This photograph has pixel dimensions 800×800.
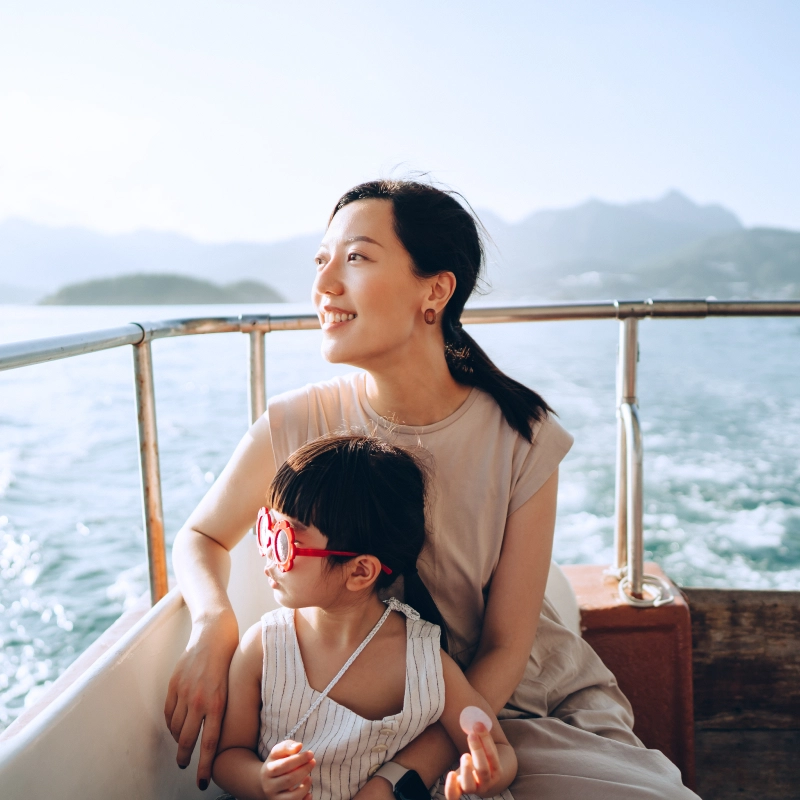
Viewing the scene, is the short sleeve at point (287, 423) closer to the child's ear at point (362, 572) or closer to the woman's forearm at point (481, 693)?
the child's ear at point (362, 572)

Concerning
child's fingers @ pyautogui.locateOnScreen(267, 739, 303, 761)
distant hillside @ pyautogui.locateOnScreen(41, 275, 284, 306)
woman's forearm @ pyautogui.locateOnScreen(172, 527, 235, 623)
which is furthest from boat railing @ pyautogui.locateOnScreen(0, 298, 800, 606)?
distant hillside @ pyautogui.locateOnScreen(41, 275, 284, 306)

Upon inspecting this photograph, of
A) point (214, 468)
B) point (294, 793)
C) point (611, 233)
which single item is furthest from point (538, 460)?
point (611, 233)

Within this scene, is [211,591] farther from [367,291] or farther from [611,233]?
[611,233]

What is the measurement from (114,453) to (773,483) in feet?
34.6

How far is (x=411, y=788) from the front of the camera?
990 mm

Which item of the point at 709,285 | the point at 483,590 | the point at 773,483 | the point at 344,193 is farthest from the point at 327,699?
the point at 709,285

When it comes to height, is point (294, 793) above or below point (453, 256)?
below

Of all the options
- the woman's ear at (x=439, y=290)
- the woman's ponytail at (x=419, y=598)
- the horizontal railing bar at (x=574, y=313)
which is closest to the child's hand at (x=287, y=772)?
the woman's ponytail at (x=419, y=598)

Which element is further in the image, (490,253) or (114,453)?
(114,453)

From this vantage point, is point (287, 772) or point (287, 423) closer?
point (287, 772)

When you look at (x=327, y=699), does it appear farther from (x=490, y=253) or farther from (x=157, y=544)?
(x=490, y=253)

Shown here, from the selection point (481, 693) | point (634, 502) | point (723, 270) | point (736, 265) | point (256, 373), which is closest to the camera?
point (481, 693)

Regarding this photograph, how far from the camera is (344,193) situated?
137 centimetres

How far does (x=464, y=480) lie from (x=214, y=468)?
1000 cm
